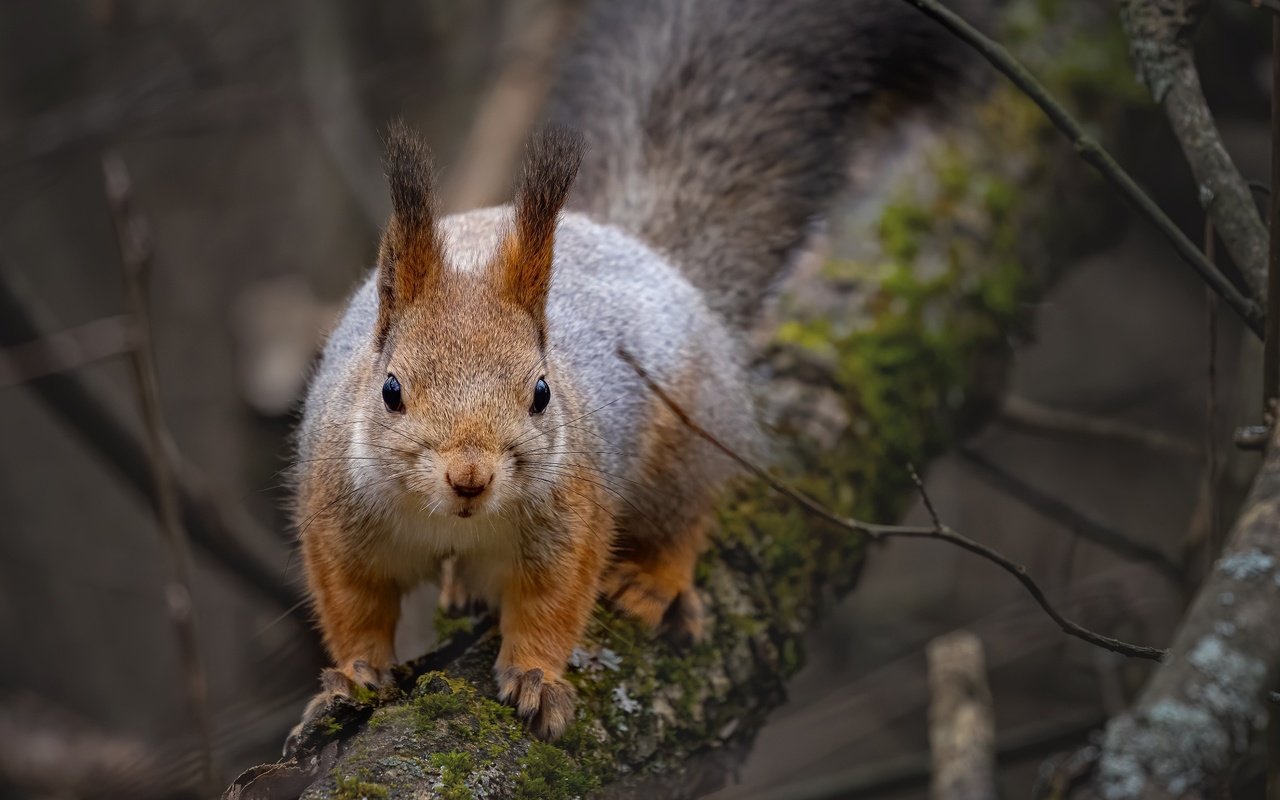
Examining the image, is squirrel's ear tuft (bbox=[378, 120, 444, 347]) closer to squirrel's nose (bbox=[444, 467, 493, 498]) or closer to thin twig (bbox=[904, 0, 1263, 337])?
squirrel's nose (bbox=[444, 467, 493, 498])

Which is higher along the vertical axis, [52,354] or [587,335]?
[587,335]

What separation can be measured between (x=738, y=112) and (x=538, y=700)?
185 centimetres

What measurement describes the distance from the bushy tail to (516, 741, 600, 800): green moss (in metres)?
1.38

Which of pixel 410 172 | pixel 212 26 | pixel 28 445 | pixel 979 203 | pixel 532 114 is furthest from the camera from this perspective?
pixel 28 445

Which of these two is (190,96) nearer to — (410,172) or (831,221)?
(831,221)

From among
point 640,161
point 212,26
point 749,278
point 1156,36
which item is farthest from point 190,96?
point 1156,36

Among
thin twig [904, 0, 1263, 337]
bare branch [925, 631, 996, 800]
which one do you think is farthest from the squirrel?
thin twig [904, 0, 1263, 337]

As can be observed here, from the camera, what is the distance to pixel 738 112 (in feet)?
10.8

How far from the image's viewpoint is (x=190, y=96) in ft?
15.5

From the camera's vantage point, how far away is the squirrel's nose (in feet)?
5.96

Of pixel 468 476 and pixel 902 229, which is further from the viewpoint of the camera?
pixel 902 229

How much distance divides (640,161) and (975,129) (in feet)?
3.42

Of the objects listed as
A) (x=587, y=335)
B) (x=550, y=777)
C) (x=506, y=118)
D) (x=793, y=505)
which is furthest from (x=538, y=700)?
(x=506, y=118)

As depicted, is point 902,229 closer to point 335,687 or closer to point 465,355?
point 465,355
